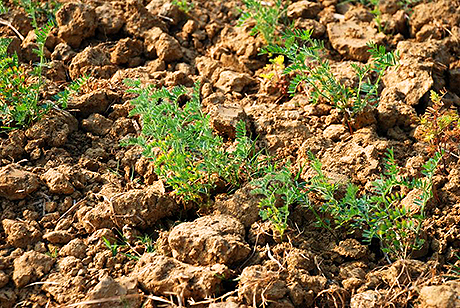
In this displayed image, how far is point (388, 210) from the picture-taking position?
112 inches

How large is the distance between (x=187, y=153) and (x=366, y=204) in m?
1.00

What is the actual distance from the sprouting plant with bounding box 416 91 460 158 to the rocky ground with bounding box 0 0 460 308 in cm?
11

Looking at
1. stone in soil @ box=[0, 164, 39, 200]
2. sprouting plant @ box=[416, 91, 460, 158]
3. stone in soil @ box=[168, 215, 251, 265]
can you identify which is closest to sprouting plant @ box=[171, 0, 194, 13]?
stone in soil @ box=[0, 164, 39, 200]

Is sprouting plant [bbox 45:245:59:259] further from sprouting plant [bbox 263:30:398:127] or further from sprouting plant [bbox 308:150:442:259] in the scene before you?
sprouting plant [bbox 263:30:398:127]

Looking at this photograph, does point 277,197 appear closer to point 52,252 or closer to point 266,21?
point 52,252

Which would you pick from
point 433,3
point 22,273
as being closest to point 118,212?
point 22,273

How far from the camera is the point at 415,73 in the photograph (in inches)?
150

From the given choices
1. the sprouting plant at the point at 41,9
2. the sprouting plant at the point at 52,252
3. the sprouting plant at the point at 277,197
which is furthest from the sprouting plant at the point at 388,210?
the sprouting plant at the point at 41,9

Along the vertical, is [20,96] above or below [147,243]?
above

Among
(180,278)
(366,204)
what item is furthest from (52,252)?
(366,204)

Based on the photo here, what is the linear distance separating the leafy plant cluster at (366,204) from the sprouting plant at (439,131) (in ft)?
1.02

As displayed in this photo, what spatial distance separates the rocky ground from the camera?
9.03 feet

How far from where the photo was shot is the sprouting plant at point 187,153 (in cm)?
310

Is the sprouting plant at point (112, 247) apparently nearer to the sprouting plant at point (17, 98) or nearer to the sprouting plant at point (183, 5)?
the sprouting plant at point (17, 98)
